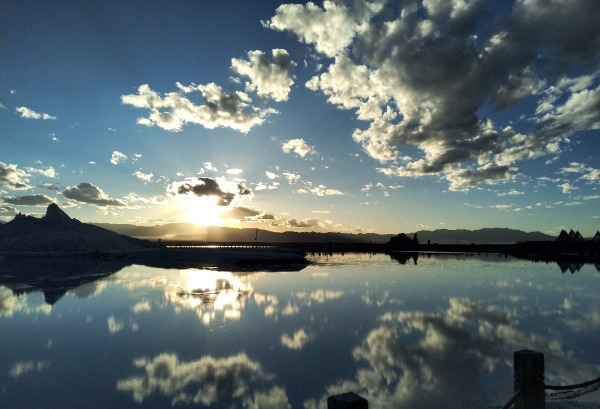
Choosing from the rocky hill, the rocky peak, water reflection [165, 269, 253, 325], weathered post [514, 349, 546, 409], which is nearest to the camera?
weathered post [514, 349, 546, 409]

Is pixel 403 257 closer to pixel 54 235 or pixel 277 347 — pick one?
pixel 277 347

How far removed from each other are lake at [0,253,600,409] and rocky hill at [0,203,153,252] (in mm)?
91700

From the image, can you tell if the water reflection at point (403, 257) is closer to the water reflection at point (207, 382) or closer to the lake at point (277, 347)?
the lake at point (277, 347)

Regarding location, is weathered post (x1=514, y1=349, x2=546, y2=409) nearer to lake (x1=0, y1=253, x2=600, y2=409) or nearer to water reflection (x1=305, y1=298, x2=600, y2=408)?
lake (x1=0, y1=253, x2=600, y2=409)

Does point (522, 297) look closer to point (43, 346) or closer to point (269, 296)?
point (269, 296)

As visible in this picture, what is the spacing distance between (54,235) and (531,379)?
12958 cm

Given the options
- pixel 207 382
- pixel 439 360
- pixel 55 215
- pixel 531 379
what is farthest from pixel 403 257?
pixel 55 215

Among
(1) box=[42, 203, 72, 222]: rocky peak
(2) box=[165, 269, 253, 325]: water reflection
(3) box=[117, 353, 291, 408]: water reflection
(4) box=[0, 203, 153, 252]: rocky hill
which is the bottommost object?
(3) box=[117, 353, 291, 408]: water reflection

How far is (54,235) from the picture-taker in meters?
108

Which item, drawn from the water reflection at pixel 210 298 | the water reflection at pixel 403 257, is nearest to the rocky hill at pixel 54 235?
the water reflection at pixel 403 257

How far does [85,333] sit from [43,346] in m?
2.06

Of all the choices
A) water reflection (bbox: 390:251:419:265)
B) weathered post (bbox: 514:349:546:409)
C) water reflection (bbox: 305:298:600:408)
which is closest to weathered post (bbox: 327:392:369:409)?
weathered post (bbox: 514:349:546:409)

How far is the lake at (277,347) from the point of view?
996 cm

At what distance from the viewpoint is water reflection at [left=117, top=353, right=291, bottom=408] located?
9.50m
